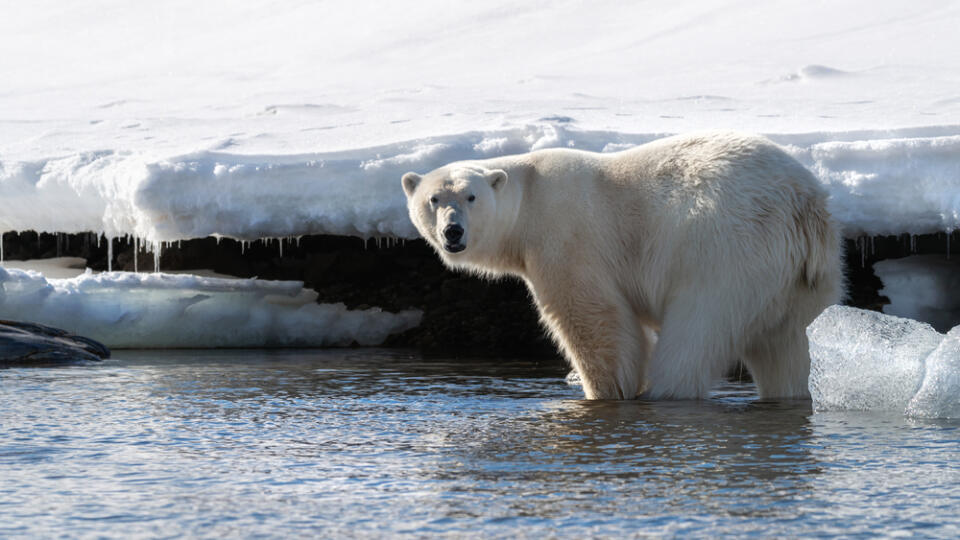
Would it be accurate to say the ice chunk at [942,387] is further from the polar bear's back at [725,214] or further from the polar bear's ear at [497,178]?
the polar bear's ear at [497,178]

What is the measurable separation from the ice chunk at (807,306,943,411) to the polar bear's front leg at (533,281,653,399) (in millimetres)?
870

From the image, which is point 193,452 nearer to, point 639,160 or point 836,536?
point 836,536

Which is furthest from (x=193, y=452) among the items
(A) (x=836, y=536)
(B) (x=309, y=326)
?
(B) (x=309, y=326)

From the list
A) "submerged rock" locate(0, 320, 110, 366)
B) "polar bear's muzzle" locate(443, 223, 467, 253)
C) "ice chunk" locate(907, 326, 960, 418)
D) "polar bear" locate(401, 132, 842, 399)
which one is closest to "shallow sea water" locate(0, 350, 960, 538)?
"ice chunk" locate(907, 326, 960, 418)

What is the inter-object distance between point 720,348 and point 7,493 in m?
3.22

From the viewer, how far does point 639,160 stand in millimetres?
5984

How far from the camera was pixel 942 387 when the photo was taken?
498 centimetres

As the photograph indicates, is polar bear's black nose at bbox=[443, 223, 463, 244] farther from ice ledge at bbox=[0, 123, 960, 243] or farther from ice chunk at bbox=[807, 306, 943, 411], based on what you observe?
ice ledge at bbox=[0, 123, 960, 243]

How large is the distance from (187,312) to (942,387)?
7.13m

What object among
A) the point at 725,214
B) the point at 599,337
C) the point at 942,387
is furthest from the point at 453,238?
the point at 942,387

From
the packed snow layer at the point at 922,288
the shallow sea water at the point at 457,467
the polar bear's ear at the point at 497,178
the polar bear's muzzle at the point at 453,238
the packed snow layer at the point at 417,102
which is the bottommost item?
the shallow sea water at the point at 457,467

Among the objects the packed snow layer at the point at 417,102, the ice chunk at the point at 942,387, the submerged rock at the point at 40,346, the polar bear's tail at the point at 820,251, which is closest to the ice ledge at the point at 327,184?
the packed snow layer at the point at 417,102

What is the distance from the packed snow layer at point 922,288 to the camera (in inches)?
383

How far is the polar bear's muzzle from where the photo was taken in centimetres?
581
